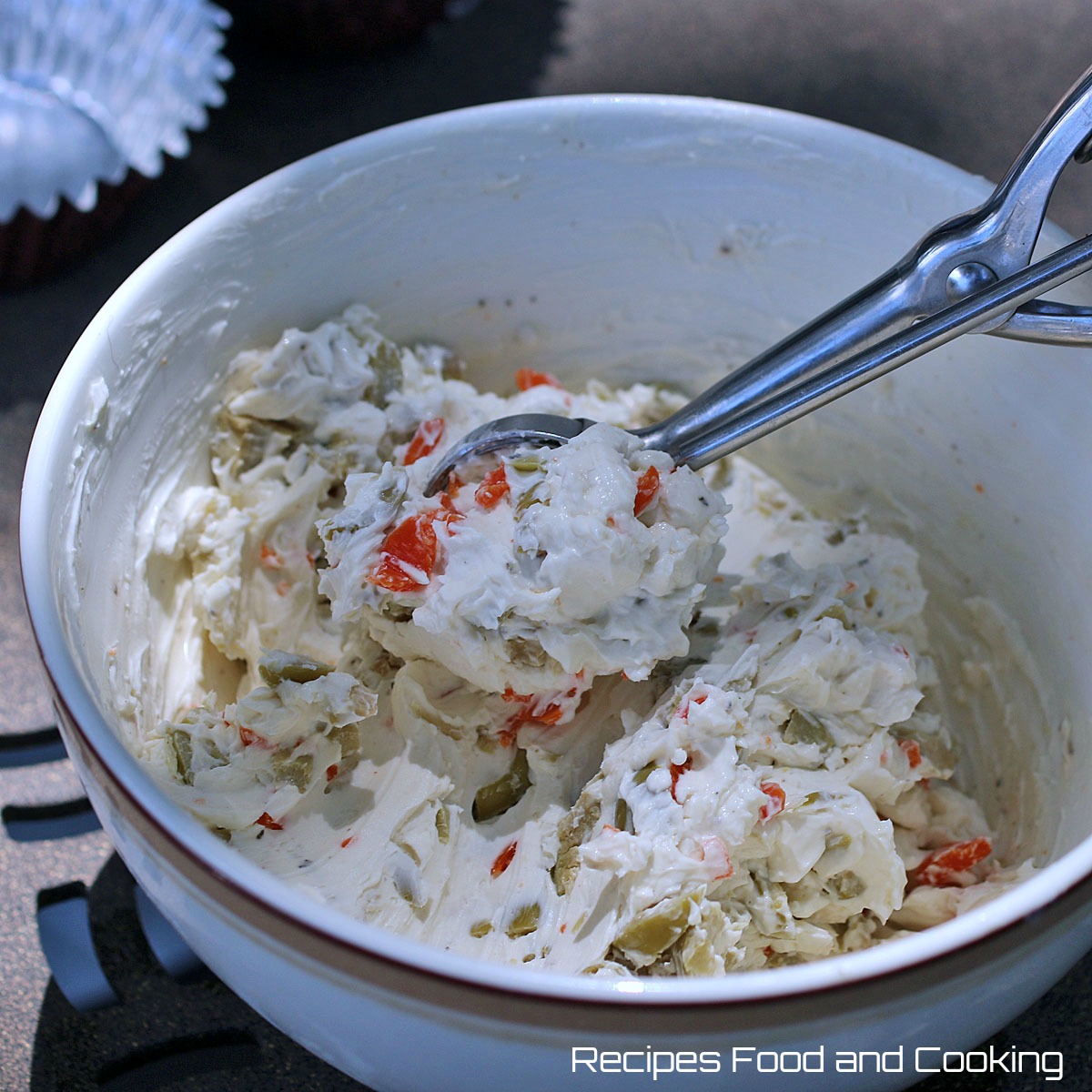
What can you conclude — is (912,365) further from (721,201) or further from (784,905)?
(784,905)

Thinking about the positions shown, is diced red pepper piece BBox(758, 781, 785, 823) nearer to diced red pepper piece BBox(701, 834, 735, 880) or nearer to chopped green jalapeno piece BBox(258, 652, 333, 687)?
diced red pepper piece BBox(701, 834, 735, 880)

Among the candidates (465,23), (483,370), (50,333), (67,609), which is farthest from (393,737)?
(465,23)

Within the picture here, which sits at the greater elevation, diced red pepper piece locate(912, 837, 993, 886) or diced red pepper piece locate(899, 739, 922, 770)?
diced red pepper piece locate(899, 739, 922, 770)

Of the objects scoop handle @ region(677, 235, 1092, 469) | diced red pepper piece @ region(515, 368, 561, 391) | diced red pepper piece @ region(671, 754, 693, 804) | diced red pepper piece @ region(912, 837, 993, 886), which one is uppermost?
scoop handle @ region(677, 235, 1092, 469)

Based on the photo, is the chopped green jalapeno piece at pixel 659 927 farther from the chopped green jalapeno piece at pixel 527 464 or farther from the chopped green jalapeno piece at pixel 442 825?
the chopped green jalapeno piece at pixel 527 464

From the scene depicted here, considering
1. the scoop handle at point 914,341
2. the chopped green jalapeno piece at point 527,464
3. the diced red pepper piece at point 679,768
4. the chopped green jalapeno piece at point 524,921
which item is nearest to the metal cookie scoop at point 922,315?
the scoop handle at point 914,341

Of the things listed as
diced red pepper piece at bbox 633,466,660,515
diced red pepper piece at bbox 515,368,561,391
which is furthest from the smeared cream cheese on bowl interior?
diced red pepper piece at bbox 515,368,561,391

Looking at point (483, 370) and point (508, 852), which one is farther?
point (483, 370)
